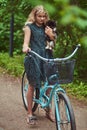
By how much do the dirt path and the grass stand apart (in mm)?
349

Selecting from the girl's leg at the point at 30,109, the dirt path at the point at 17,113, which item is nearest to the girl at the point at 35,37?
the girl's leg at the point at 30,109

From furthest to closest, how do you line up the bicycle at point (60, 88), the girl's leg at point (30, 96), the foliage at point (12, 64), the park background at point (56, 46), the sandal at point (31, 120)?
the foliage at point (12, 64) → the park background at point (56, 46) → the sandal at point (31, 120) → the girl's leg at point (30, 96) → the bicycle at point (60, 88)

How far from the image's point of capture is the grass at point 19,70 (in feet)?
21.9

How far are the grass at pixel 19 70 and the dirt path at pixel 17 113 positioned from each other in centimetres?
35

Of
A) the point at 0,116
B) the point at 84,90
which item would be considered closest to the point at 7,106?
the point at 0,116

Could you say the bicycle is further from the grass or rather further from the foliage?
the foliage

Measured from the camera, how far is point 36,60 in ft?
15.1

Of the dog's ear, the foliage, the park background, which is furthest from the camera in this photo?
the foliage

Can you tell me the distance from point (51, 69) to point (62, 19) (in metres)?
3.08

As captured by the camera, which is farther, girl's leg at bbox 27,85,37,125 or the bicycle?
girl's leg at bbox 27,85,37,125

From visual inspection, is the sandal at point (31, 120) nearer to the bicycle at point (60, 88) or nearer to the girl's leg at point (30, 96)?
the girl's leg at point (30, 96)

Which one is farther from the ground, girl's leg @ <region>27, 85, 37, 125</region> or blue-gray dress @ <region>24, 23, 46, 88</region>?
blue-gray dress @ <region>24, 23, 46, 88</region>

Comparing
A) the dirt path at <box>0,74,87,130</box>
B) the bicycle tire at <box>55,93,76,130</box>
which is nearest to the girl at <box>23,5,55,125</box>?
the bicycle tire at <box>55,93,76,130</box>

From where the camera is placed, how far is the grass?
6677mm
